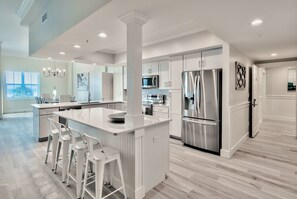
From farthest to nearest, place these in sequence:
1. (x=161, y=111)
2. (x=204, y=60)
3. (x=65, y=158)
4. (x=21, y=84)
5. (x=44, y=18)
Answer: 1. (x=21, y=84)
2. (x=161, y=111)
3. (x=204, y=60)
4. (x=44, y=18)
5. (x=65, y=158)

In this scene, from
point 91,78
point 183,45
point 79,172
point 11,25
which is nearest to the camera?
point 79,172

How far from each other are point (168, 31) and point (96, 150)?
2.95 m

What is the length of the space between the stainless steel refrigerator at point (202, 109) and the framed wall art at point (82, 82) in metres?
6.41

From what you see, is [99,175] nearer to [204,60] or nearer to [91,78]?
[204,60]

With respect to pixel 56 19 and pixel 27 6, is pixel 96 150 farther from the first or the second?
pixel 27 6

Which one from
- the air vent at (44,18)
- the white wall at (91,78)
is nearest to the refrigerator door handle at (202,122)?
the air vent at (44,18)

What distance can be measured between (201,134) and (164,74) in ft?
7.06

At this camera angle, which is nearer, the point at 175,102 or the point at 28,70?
the point at 175,102

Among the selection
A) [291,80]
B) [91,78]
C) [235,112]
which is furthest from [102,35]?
[291,80]

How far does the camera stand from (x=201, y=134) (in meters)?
3.81

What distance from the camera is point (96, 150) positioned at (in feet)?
7.25

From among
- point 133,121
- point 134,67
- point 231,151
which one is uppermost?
point 134,67

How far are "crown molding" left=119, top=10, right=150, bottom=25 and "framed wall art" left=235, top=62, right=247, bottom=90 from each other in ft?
8.62

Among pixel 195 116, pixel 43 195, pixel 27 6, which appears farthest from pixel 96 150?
pixel 27 6
